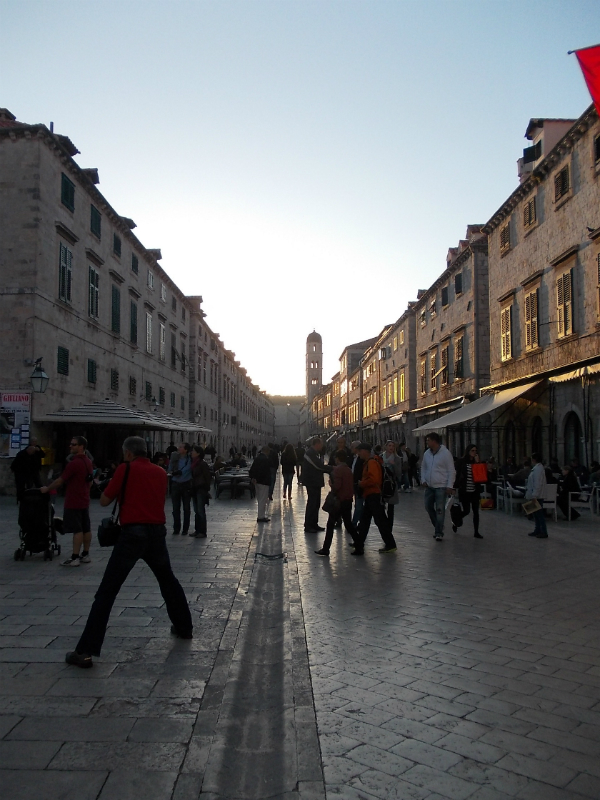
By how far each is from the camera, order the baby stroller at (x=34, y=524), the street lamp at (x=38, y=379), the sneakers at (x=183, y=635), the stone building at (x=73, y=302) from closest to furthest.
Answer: the sneakers at (x=183, y=635)
the baby stroller at (x=34, y=524)
the street lamp at (x=38, y=379)
the stone building at (x=73, y=302)

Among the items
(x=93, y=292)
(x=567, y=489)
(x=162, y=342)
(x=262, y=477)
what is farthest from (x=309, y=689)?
(x=162, y=342)

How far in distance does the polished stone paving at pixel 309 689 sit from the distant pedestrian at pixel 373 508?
1.59 metres

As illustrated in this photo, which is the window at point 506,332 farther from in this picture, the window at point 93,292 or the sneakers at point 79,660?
the sneakers at point 79,660

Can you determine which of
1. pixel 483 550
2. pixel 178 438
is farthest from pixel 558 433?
pixel 178 438

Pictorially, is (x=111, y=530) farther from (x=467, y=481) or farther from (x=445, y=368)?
(x=445, y=368)

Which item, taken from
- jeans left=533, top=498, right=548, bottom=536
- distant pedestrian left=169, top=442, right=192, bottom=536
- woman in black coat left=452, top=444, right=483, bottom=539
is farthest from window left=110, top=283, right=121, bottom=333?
jeans left=533, top=498, right=548, bottom=536

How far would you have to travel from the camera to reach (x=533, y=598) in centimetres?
710

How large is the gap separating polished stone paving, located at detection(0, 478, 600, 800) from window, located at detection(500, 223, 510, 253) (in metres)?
18.8

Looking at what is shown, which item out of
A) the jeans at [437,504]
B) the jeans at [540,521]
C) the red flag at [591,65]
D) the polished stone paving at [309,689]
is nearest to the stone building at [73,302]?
Result: the jeans at [437,504]

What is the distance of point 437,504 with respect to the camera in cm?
1173

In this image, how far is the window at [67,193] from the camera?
866 inches

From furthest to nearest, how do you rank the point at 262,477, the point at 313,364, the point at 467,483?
the point at 313,364
the point at 262,477
the point at 467,483

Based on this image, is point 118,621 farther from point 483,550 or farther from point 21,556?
point 483,550

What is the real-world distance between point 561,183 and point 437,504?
42.7 feet
